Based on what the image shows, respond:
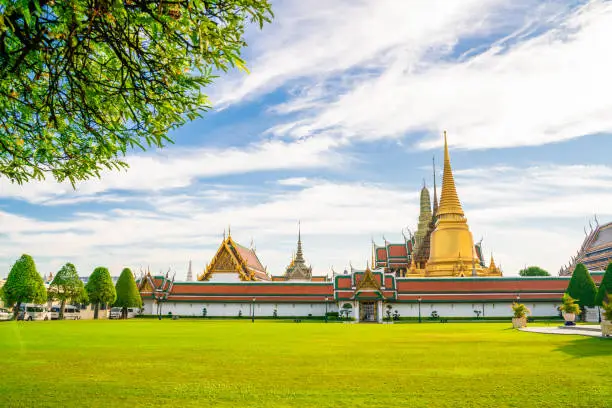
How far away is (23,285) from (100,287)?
27.9 ft

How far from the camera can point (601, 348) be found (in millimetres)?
14906

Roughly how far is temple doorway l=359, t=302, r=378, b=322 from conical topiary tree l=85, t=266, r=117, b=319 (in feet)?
91.4

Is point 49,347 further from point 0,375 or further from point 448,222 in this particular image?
point 448,222

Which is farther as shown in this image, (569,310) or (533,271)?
(533,271)

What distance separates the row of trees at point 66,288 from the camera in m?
47.2

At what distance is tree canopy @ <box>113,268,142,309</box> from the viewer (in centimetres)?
5578

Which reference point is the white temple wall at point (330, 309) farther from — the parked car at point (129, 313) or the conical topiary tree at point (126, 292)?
the conical topiary tree at point (126, 292)

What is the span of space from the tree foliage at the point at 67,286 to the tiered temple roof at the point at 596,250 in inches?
2698

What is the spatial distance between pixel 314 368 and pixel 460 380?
11.1 ft

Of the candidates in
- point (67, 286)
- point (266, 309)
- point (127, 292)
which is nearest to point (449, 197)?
point (266, 309)

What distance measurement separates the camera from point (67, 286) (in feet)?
173

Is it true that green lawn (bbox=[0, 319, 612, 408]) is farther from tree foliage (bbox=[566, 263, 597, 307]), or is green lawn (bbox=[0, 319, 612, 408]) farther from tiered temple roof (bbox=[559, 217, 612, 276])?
tiered temple roof (bbox=[559, 217, 612, 276])

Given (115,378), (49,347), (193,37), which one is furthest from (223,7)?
(49,347)

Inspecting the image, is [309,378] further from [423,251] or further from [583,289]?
[423,251]
